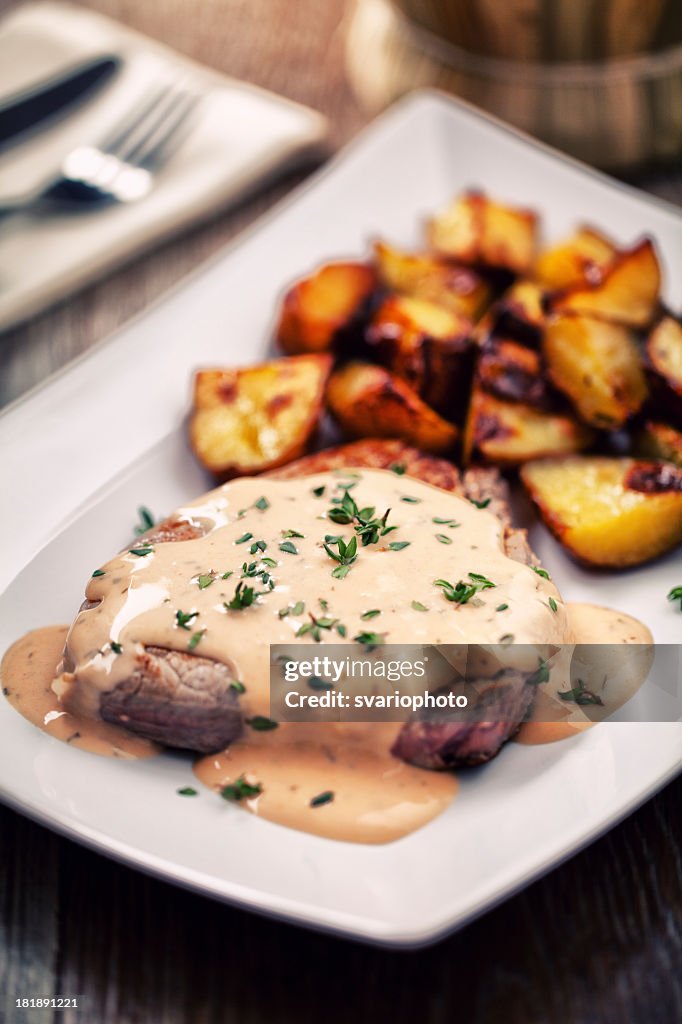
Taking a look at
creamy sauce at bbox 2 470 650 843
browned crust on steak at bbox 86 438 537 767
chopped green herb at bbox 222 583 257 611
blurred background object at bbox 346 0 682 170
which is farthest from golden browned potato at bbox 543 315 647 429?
blurred background object at bbox 346 0 682 170

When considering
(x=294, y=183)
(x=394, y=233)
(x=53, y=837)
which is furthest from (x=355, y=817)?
(x=294, y=183)

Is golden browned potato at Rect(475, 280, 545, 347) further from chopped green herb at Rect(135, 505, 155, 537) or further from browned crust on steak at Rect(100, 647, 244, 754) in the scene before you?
browned crust on steak at Rect(100, 647, 244, 754)

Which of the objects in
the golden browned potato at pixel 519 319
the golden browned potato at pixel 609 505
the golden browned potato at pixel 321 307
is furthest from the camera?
the golden browned potato at pixel 321 307

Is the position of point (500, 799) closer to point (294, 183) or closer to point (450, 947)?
point (450, 947)

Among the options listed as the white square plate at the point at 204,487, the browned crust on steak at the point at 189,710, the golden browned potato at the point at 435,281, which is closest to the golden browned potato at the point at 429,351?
the golden browned potato at the point at 435,281

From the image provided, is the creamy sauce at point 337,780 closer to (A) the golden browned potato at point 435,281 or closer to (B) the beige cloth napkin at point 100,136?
(A) the golden browned potato at point 435,281

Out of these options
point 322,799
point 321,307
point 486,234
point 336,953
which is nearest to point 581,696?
point 322,799

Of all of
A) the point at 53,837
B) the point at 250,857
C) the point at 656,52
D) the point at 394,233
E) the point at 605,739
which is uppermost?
the point at 656,52
